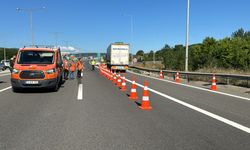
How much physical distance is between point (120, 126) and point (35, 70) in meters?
7.27

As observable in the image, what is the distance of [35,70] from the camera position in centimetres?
1277

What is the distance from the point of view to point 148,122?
7.10 meters

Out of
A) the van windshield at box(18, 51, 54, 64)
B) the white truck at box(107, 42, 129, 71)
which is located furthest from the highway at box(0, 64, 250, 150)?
the white truck at box(107, 42, 129, 71)

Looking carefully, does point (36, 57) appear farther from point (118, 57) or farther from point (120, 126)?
point (118, 57)

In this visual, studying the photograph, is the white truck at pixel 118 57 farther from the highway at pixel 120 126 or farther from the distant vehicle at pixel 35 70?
the highway at pixel 120 126

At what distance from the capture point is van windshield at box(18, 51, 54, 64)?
537 inches

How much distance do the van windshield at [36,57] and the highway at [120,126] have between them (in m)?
3.86

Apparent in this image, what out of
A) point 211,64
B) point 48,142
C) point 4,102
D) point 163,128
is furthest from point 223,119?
point 211,64

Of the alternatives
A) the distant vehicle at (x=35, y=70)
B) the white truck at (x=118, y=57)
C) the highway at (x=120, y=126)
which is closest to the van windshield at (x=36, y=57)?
the distant vehicle at (x=35, y=70)

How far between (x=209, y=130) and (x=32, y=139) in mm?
3565

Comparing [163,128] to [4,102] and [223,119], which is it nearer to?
[223,119]

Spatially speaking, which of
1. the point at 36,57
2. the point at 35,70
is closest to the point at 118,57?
the point at 36,57

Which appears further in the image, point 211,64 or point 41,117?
point 211,64

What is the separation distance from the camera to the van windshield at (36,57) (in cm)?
1364
